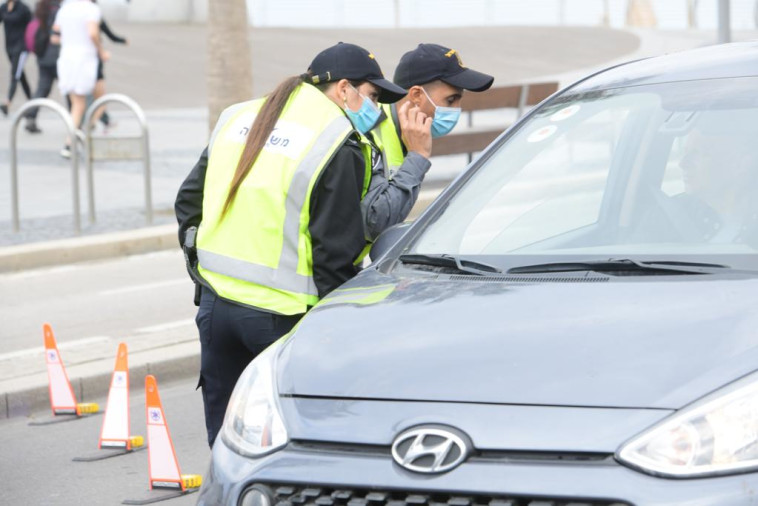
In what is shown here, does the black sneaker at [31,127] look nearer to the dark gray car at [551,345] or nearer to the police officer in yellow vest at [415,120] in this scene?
the police officer in yellow vest at [415,120]

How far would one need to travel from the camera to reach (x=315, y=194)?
14.3 feet

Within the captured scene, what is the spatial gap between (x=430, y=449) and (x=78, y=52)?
14.7 meters

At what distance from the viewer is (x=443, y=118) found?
5.30 metres

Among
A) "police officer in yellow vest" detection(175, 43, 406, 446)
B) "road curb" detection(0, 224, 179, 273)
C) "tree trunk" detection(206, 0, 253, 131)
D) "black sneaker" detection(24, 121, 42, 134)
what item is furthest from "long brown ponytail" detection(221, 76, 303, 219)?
"black sneaker" detection(24, 121, 42, 134)

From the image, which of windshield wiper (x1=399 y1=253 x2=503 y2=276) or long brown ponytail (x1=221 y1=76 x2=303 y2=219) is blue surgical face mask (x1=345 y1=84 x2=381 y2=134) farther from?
windshield wiper (x1=399 y1=253 x2=503 y2=276)

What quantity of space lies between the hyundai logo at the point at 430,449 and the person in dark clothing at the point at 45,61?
16252 mm

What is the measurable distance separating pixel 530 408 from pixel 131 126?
1751cm

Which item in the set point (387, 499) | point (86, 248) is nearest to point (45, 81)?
point (86, 248)

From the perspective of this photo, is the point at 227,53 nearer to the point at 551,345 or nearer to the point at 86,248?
the point at 86,248

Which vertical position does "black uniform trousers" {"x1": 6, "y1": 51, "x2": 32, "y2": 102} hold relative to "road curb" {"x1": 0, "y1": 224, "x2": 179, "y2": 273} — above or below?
above

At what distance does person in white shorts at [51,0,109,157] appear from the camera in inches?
650

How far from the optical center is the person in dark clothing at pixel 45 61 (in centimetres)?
1844

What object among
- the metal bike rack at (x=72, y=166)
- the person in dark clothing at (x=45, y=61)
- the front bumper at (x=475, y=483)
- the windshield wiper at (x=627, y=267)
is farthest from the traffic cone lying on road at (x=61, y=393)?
the person in dark clothing at (x=45, y=61)

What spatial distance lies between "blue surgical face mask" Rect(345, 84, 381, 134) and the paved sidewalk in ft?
9.67
